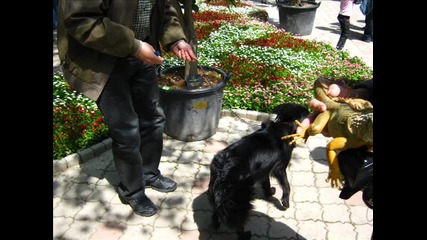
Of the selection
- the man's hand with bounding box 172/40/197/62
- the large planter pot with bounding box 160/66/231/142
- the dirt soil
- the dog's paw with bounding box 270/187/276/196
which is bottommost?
the dog's paw with bounding box 270/187/276/196

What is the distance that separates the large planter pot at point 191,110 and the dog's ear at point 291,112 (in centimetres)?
149

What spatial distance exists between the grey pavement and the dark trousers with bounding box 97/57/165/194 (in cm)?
40

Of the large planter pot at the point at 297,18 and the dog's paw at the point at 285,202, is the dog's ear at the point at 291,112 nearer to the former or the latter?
the dog's paw at the point at 285,202

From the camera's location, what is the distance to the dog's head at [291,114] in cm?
362

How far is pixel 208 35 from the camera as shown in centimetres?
920

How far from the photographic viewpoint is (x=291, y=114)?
12.0 ft

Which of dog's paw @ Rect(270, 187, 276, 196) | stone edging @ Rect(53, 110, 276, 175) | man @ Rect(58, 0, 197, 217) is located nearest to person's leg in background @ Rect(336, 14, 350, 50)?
dog's paw @ Rect(270, 187, 276, 196)

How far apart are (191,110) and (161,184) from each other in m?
1.18

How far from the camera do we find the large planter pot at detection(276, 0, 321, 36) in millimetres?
10695

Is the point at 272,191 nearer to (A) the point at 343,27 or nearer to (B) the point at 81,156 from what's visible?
(B) the point at 81,156

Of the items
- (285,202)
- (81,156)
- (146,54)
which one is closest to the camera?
(146,54)

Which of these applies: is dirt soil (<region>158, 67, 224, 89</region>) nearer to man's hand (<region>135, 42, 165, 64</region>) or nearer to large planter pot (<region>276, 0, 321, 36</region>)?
man's hand (<region>135, 42, 165, 64</region>)

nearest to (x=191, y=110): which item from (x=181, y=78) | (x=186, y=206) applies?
(x=181, y=78)
